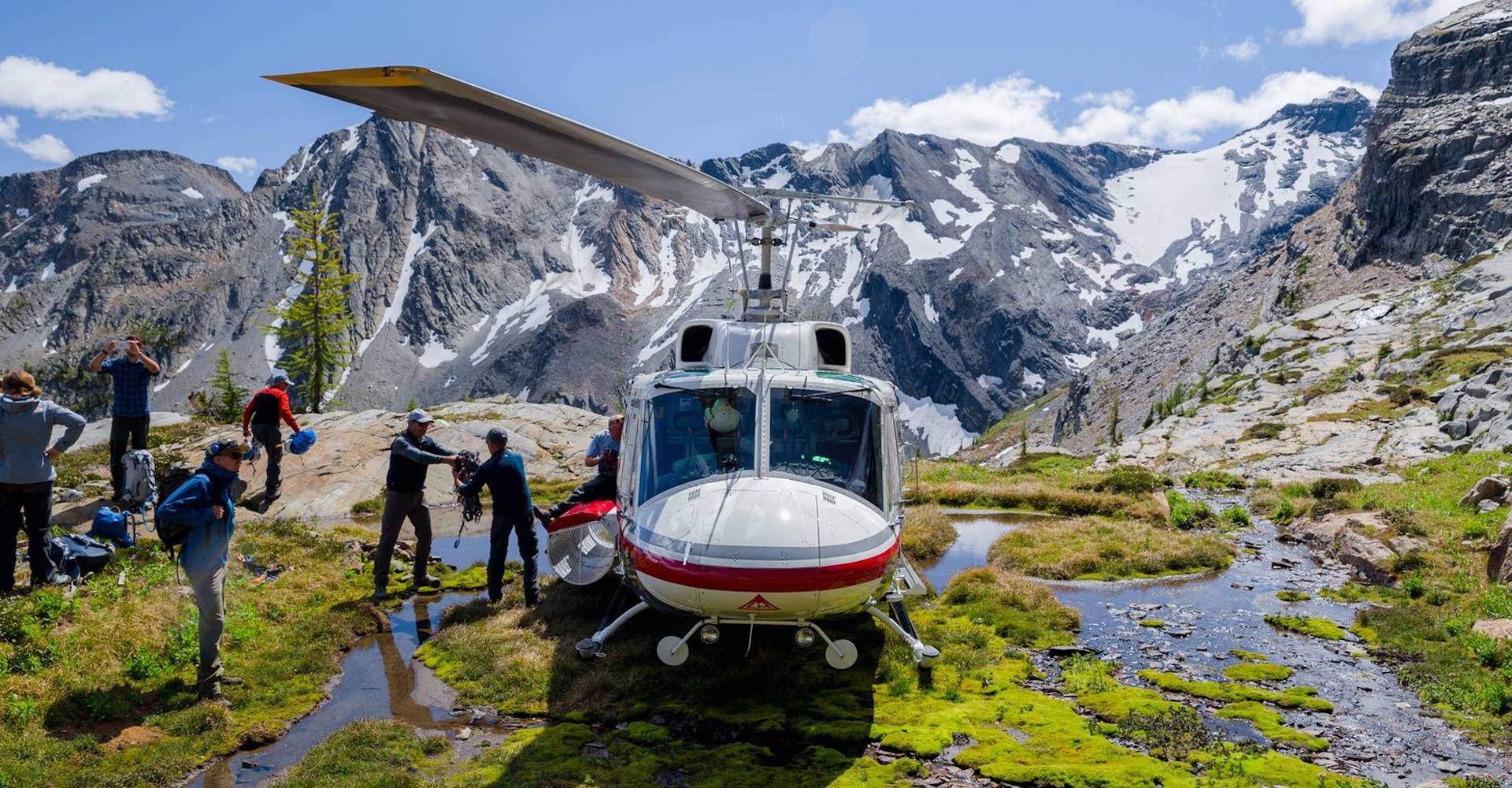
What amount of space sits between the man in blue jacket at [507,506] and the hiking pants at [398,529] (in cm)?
101

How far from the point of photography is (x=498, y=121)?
23.6 ft

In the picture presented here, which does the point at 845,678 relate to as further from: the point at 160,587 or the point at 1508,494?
the point at 1508,494

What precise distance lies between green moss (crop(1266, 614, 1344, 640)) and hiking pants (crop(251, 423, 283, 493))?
58.8 ft

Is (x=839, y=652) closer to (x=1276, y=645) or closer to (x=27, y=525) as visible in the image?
(x=1276, y=645)

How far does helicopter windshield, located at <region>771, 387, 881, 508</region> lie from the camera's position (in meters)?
9.56

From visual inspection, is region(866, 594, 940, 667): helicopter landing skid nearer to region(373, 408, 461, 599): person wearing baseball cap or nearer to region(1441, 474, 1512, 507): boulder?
region(373, 408, 461, 599): person wearing baseball cap

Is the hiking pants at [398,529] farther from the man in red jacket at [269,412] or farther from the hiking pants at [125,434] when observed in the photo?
the hiking pants at [125,434]

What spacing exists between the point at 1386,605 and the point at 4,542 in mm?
18717

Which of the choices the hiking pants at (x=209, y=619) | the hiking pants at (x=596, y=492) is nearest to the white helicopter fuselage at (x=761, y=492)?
the hiking pants at (x=596, y=492)

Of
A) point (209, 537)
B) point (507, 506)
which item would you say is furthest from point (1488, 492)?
point (209, 537)

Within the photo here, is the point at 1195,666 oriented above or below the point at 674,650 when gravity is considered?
below

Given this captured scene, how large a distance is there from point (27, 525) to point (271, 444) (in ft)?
22.6

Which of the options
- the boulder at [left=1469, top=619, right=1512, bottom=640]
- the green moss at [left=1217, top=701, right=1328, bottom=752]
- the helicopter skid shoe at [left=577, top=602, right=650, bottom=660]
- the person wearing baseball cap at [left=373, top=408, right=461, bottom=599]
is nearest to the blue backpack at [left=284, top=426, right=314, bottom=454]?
the person wearing baseball cap at [left=373, top=408, right=461, bottom=599]

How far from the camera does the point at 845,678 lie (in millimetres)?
10289
